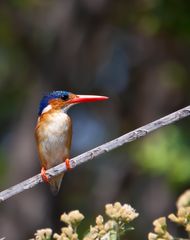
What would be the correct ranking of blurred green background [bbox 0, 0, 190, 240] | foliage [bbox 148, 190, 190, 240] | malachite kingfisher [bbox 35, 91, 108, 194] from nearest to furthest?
foliage [bbox 148, 190, 190, 240] → malachite kingfisher [bbox 35, 91, 108, 194] → blurred green background [bbox 0, 0, 190, 240]

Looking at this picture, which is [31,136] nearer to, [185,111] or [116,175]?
[116,175]

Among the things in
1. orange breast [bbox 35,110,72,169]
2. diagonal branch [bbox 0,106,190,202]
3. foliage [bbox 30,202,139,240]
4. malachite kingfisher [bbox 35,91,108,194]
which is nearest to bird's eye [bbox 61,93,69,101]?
malachite kingfisher [bbox 35,91,108,194]

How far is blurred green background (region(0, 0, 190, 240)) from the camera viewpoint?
8680 mm

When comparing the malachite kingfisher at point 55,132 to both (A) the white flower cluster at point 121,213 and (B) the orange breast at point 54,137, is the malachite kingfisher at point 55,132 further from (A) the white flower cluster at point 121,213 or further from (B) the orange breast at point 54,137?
(A) the white flower cluster at point 121,213

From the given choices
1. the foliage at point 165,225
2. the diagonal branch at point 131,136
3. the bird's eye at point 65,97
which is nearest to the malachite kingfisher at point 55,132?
the bird's eye at point 65,97

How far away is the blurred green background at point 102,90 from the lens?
868 cm

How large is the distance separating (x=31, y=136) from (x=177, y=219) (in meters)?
6.81

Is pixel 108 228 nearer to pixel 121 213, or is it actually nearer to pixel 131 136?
pixel 121 213

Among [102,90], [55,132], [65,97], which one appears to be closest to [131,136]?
[55,132]

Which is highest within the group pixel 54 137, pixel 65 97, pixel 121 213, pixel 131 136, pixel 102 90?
pixel 102 90

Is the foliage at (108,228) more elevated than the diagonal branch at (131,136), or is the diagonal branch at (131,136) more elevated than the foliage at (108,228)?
the diagonal branch at (131,136)

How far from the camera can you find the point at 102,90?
10773 mm

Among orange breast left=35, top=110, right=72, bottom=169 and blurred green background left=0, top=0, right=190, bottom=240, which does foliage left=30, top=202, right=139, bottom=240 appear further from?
blurred green background left=0, top=0, right=190, bottom=240

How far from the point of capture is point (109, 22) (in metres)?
9.89
